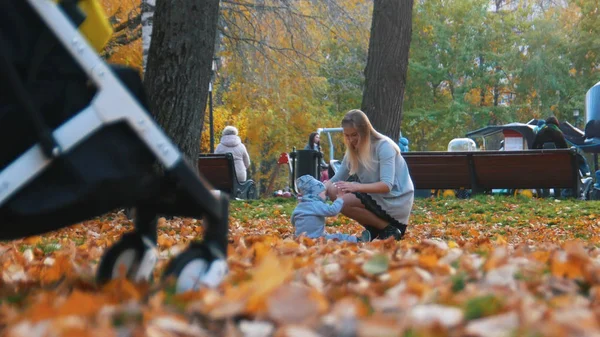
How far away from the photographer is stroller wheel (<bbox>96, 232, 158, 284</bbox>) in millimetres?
3264

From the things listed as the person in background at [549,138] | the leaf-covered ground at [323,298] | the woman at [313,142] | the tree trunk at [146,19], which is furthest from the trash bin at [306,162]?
the leaf-covered ground at [323,298]

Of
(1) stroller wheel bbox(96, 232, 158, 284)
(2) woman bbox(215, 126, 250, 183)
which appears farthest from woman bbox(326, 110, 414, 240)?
(2) woman bbox(215, 126, 250, 183)

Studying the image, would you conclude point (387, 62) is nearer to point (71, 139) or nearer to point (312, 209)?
point (312, 209)

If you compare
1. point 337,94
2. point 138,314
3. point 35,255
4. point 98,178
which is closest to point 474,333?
point 138,314

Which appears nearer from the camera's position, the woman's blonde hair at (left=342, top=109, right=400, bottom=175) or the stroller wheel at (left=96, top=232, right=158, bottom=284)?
the stroller wheel at (left=96, top=232, right=158, bottom=284)

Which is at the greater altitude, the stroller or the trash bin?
the stroller

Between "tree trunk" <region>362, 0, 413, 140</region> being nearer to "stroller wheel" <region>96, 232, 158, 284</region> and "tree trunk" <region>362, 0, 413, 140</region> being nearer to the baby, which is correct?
the baby

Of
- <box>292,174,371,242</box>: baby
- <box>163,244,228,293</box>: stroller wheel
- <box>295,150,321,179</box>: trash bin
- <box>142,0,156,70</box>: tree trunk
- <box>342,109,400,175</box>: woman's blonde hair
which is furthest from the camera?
<box>295,150,321,179</box>: trash bin

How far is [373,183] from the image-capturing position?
7535 mm

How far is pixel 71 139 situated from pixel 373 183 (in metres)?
4.96

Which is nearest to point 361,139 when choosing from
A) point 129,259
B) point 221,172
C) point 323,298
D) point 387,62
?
point 129,259

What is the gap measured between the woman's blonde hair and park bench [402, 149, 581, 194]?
9.15m

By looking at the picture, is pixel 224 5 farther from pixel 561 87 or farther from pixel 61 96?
pixel 561 87

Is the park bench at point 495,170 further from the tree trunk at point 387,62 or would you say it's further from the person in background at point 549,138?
the tree trunk at point 387,62
